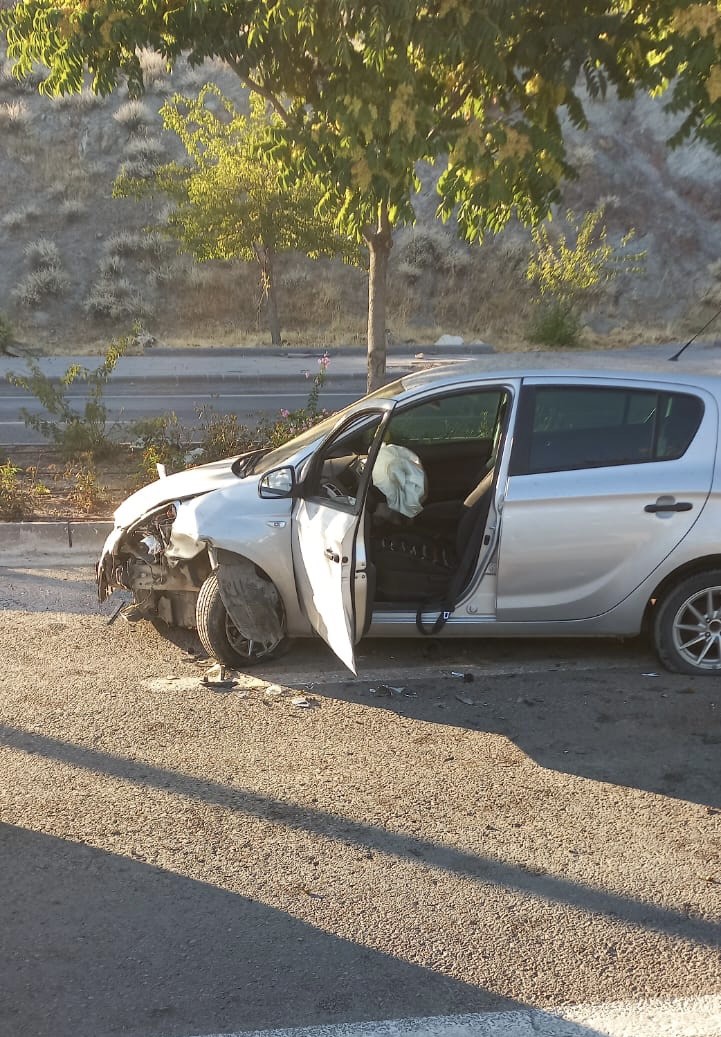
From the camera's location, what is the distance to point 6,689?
530 cm

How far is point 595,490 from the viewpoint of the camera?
17.4 ft

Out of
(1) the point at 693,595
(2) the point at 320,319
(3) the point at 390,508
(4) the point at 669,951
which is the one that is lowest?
(4) the point at 669,951

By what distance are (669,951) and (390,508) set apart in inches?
123

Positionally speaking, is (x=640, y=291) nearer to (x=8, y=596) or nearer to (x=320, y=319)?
(x=320, y=319)

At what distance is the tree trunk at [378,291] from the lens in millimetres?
9422

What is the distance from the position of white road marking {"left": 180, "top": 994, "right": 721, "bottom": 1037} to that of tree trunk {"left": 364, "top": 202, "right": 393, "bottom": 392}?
24.2ft

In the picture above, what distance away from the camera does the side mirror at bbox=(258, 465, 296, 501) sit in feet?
18.3

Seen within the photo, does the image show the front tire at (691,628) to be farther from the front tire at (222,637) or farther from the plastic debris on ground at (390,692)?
the front tire at (222,637)

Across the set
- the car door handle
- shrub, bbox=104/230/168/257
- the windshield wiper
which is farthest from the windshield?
shrub, bbox=104/230/168/257

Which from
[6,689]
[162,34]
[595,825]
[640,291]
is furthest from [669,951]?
[640,291]

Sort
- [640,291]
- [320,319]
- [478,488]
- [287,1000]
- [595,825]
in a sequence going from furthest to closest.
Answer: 1. [640,291]
2. [320,319]
3. [478,488]
4. [595,825]
5. [287,1000]

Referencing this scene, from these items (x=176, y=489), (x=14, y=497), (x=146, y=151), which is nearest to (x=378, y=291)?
(x=14, y=497)

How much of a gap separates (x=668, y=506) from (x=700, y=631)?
729 mm

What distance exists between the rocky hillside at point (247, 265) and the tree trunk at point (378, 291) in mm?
17935
